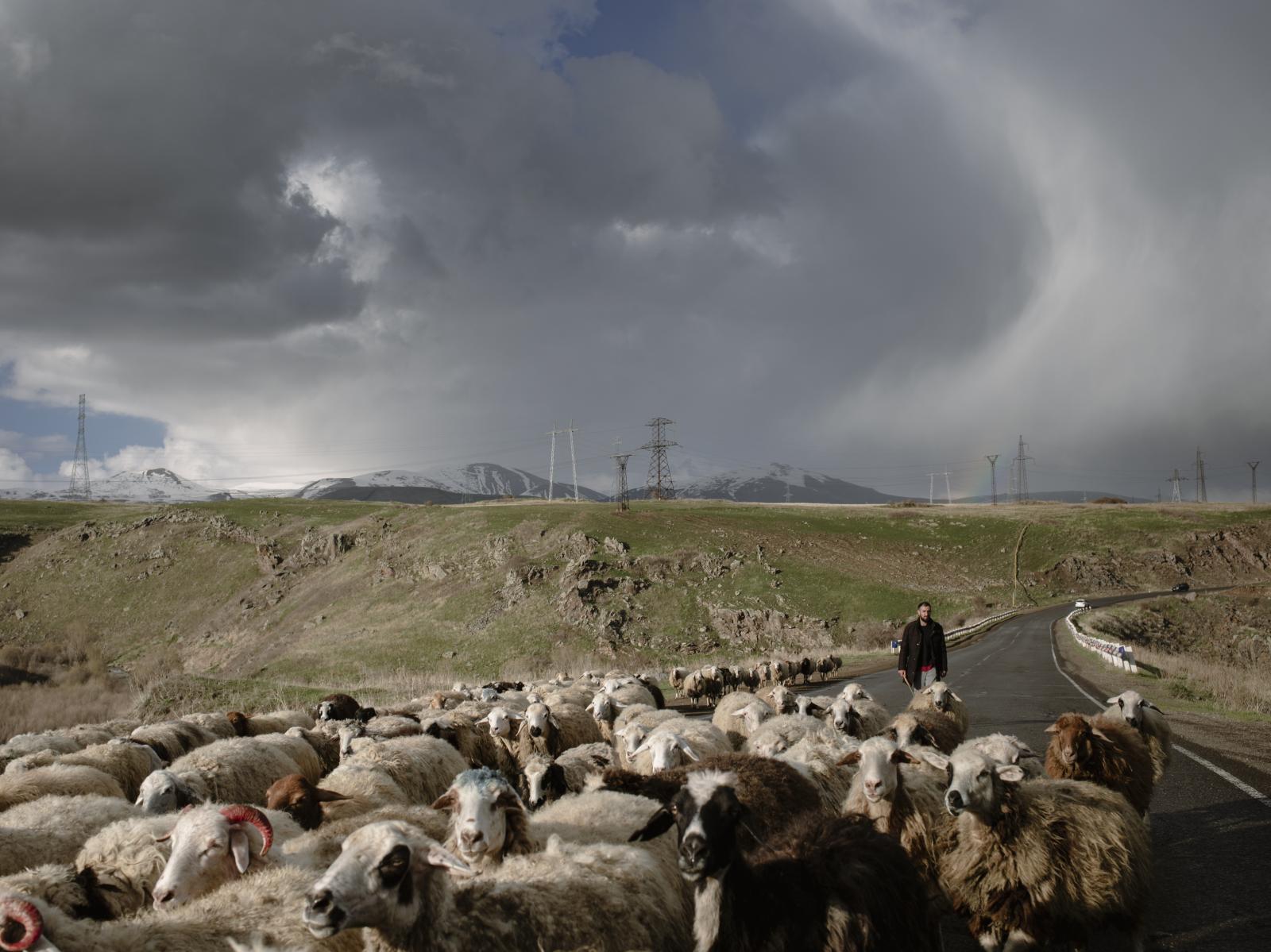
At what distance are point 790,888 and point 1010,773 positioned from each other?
8.37 ft

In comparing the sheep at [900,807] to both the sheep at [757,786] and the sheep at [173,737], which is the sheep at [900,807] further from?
the sheep at [173,737]

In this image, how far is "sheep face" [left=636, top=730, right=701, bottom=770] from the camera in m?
9.20

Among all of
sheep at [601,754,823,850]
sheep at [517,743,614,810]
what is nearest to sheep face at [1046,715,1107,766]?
sheep at [601,754,823,850]

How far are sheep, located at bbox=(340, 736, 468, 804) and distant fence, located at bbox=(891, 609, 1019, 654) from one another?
99.0ft

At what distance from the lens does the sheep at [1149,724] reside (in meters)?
9.52

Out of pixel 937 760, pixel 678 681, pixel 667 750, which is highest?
pixel 937 760

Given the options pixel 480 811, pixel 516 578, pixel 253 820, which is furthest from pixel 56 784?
pixel 516 578

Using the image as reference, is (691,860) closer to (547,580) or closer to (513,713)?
(513,713)

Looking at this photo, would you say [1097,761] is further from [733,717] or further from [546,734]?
[546,734]

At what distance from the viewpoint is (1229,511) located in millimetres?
98375

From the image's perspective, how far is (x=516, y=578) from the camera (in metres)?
61.0

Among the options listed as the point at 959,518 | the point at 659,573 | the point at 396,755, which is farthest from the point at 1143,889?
the point at 959,518

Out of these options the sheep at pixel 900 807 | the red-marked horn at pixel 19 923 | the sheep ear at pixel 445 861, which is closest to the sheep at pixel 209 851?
the red-marked horn at pixel 19 923

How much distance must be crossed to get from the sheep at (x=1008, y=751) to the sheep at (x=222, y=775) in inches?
312
